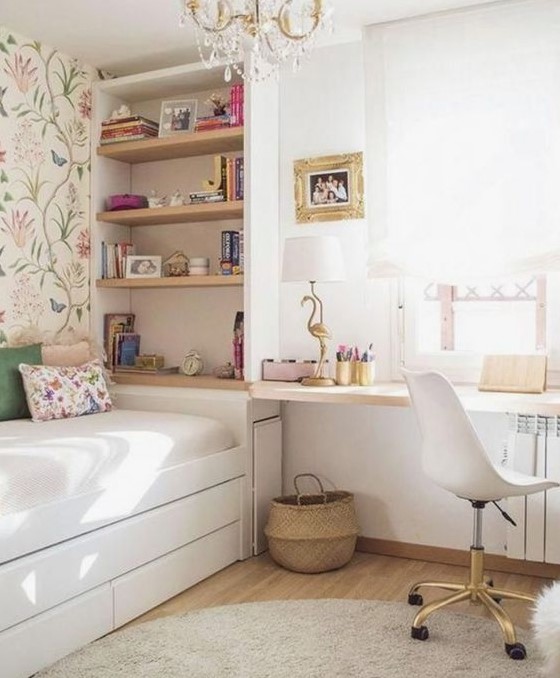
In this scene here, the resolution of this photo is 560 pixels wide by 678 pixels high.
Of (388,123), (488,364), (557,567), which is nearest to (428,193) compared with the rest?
(388,123)

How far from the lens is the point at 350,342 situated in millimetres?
3787

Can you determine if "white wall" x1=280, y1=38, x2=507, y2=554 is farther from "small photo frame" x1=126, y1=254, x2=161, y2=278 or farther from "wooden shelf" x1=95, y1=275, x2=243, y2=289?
"small photo frame" x1=126, y1=254, x2=161, y2=278

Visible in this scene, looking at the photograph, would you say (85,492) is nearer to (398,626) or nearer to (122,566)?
(122,566)

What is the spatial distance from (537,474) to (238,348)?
59.5 inches

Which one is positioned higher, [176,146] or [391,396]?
[176,146]

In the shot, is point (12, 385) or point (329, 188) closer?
point (12, 385)

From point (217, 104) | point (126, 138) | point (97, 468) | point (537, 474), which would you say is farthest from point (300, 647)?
point (126, 138)

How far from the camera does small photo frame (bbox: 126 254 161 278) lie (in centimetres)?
410

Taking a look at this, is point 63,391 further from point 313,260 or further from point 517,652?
point 517,652

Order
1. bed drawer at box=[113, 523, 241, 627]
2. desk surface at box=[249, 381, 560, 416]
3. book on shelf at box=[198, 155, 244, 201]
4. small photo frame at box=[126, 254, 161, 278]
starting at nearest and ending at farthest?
1. bed drawer at box=[113, 523, 241, 627]
2. desk surface at box=[249, 381, 560, 416]
3. book on shelf at box=[198, 155, 244, 201]
4. small photo frame at box=[126, 254, 161, 278]

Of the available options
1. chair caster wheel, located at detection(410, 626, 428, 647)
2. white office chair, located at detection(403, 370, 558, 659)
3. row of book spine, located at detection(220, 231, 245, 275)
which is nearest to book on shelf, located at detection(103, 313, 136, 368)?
row of book spine, located at detection(220, 231, 245, 275)

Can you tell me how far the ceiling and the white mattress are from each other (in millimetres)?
1834

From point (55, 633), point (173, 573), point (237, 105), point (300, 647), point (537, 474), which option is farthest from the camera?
point (237, 105)

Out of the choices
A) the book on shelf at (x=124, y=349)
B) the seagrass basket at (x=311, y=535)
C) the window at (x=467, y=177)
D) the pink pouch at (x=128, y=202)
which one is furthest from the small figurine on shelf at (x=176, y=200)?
the seagrass basket at (x=311, y=535)
